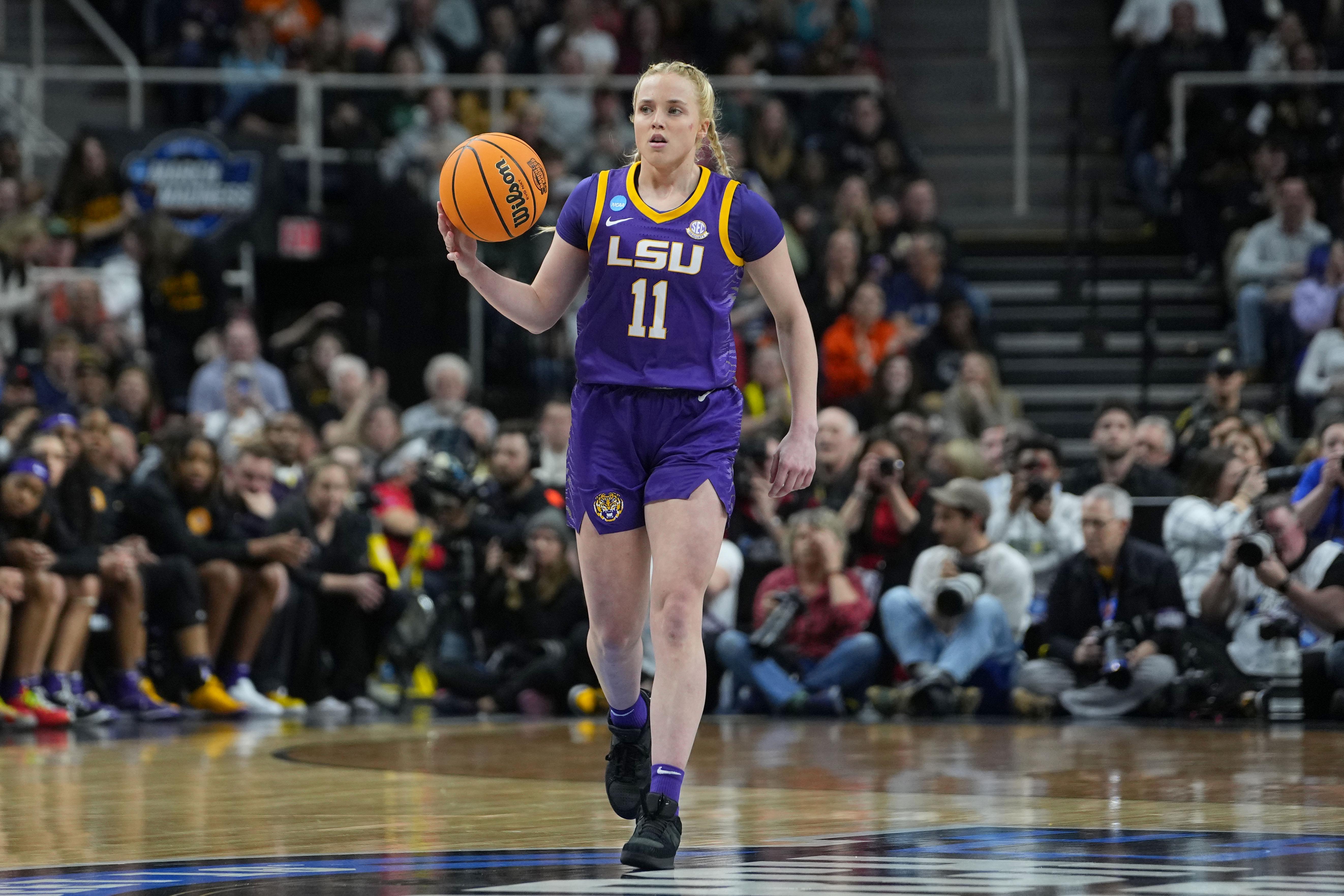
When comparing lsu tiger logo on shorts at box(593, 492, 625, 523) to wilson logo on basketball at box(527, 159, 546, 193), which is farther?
wilson logo on basketball at box(527, 159, 546, 193)

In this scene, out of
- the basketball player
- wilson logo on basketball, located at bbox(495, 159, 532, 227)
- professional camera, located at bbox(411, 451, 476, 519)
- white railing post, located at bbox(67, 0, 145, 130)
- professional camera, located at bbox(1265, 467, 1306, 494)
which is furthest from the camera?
white railing post, located at bbox(67, 0, 145, 130)

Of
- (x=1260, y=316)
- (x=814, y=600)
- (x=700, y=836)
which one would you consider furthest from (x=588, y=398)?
(x=1260, y=316)

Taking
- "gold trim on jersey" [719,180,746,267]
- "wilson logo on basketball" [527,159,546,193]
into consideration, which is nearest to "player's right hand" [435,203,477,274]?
"wilson logo on basketball" [527,159,546,193]

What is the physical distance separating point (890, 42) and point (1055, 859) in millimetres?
15198

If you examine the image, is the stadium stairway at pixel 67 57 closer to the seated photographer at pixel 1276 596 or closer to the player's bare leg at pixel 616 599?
the seated photographer at pixel 1276 596

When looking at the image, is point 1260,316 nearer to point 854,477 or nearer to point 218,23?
point 854,477

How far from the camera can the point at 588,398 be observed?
5633 mm

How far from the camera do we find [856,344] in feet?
47.1

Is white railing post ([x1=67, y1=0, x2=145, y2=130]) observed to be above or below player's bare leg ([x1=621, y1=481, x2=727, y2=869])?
above

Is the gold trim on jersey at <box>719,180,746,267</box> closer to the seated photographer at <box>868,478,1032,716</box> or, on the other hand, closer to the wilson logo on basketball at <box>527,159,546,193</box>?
the wilson logo on basketball at <box>527,159,546,193</box>

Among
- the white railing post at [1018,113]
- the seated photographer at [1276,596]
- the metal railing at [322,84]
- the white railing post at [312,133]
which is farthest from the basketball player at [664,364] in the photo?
the white railing post at [1018,113]

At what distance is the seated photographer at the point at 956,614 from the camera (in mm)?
10719

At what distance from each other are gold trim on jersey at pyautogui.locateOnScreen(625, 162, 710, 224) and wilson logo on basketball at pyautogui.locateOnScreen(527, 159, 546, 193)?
272mm

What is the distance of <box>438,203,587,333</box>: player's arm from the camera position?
5.64 meters
